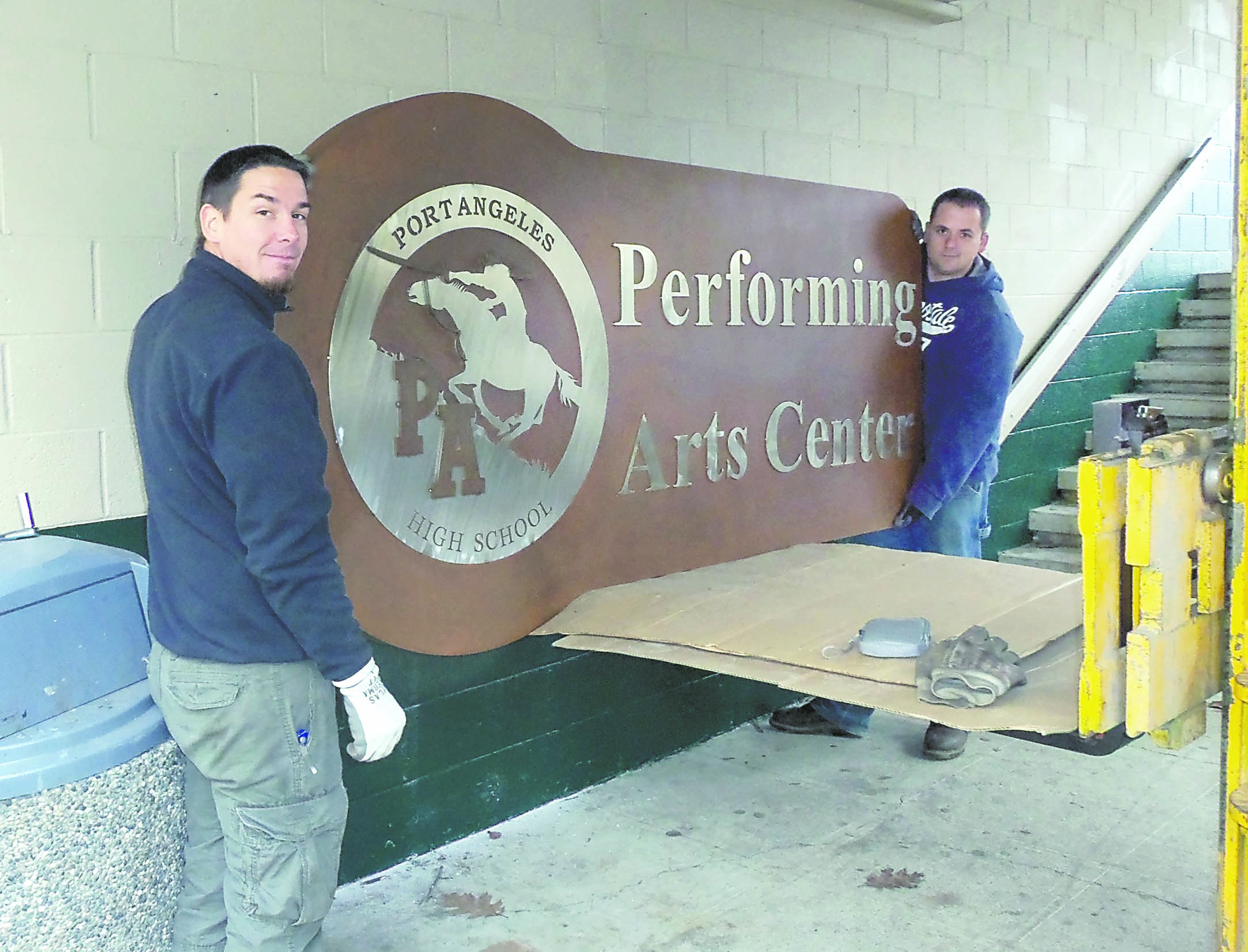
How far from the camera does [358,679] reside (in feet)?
7.00

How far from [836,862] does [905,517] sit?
155 cm

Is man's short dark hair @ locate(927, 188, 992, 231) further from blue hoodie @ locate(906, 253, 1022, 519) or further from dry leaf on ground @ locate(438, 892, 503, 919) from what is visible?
dry leaf on ground @ locate(438, 892, 503, 919)

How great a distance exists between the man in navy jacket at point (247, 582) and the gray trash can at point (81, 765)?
0.22ft

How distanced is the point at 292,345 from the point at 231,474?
67 centimetres

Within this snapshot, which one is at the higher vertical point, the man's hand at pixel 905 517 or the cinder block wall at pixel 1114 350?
the cinder block wall at pixel 1114 350

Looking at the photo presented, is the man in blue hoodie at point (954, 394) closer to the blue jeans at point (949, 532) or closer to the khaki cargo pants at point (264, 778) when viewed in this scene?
the blue jeans at point (949, 532)

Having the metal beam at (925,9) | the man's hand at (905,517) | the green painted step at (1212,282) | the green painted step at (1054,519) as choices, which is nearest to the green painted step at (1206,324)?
the green painted step at (1212,282)

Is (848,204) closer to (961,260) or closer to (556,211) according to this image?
(961,260)

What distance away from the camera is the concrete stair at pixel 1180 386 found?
539 cm

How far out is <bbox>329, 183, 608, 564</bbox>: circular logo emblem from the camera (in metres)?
2.75

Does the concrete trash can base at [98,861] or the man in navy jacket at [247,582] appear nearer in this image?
the concrete trash can base at [98,861]

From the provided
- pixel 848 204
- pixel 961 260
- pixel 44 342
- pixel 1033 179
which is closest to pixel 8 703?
pixel 44 342

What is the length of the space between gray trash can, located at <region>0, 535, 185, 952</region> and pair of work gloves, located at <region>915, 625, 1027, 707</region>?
53.8 inches

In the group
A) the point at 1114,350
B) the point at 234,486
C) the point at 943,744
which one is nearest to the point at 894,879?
the point at 943,744
